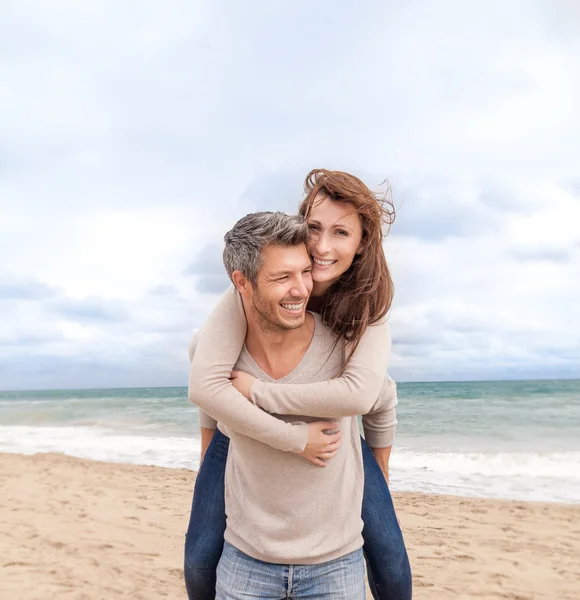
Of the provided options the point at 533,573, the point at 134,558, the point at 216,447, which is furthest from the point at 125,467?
the point at 216,447

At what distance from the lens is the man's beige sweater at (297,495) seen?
2.01 meters

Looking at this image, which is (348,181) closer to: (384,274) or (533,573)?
(384,274)

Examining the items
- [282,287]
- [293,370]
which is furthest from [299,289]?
[293,370]

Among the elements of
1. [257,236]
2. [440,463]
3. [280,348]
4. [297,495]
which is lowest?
[440,463]

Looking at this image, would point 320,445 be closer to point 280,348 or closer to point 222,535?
point 280,348

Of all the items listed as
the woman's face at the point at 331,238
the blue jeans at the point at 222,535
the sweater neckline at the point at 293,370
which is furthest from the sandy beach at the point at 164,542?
the woman's face at the point at 331,238

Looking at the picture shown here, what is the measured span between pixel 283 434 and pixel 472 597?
3.93 meters

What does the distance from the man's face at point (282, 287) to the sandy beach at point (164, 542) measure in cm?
388

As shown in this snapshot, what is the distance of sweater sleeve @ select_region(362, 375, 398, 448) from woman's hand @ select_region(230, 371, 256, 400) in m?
0.75

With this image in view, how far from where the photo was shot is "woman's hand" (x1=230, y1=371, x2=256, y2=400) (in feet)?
6.79

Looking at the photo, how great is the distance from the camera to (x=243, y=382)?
2.09 m

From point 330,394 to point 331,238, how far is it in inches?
24.9

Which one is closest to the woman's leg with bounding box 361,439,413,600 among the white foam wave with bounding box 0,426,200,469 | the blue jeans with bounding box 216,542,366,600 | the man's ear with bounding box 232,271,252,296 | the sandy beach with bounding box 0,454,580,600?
the blue jeans with bounding box 216,542,366,600

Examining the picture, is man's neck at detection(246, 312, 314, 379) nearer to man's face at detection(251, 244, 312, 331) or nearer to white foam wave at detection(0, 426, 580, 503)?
man's face at detection(251, 244, 312, 331)
